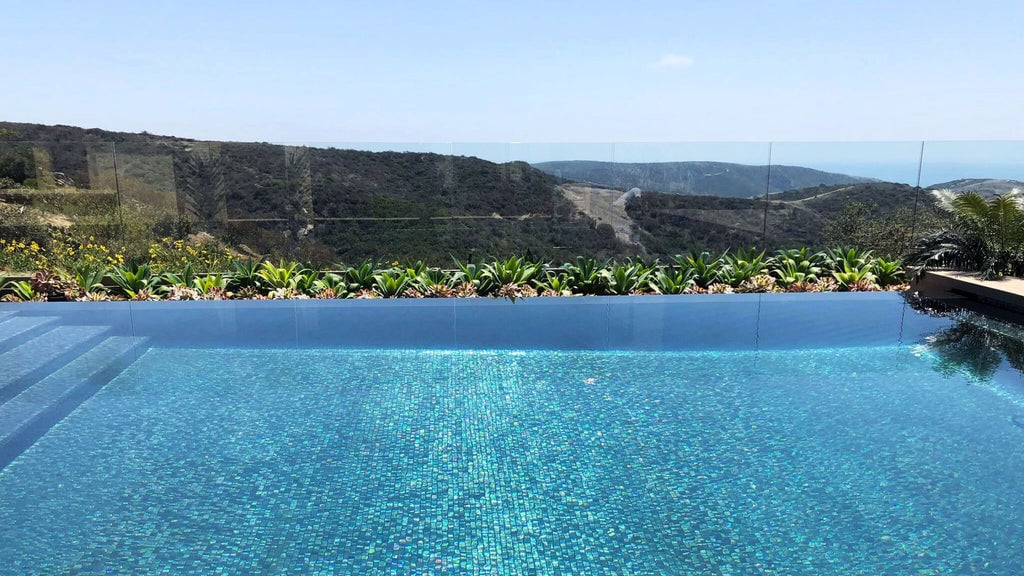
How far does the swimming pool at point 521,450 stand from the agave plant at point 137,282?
81 cm

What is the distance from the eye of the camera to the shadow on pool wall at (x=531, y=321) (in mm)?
5637

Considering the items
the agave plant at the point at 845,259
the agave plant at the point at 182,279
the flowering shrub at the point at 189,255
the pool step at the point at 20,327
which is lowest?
the pool step at the point at 20,327

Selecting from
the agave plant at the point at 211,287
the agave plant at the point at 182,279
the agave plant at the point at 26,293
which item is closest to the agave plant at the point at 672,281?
the agave plant at the point at 211,287

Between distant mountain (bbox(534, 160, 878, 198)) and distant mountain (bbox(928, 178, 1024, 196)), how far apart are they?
956 mm

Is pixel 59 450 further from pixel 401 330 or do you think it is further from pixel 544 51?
pixel 544 51

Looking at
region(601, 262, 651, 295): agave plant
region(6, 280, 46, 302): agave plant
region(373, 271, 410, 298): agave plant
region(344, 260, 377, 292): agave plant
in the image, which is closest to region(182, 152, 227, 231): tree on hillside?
region(6, 280, 46, 302): agave plant

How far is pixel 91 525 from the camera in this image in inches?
111

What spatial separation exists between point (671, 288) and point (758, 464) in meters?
3.96

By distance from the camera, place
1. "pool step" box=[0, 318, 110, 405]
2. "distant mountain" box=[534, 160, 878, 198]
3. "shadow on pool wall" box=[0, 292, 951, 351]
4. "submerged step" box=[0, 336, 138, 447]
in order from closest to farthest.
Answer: "submerged step" box=[0, 336, 138, 447] < "pool step" box=[0, 318, 110, 405] < "shadow on pool wall" box=[0, 292, 951, 351] < "distant mountain" box=[534, 160, 878, 198]

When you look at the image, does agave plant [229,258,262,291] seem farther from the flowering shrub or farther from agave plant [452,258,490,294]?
agave plant [452,258,490,294]

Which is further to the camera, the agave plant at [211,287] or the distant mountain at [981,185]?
the distant mountain at [981,185]

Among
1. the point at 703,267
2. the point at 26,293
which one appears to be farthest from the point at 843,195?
the point at 26,293

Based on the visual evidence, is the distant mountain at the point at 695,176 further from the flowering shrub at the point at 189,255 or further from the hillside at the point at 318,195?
the flowering shrub at the point at 189,255

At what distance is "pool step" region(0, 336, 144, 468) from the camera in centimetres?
373
